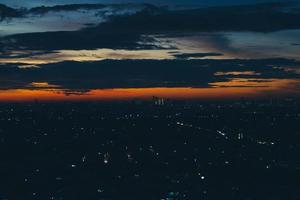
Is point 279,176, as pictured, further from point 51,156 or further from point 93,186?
point 51,156

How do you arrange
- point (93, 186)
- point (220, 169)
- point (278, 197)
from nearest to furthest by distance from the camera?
1. point (278, 197)
2. point (93, 186)
3. point (220, 169)

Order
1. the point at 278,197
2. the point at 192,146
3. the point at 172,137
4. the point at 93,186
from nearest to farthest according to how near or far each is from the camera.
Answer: the point at 278,197 → the point at 93,186 → the point at 192,146 → the point at 172,137

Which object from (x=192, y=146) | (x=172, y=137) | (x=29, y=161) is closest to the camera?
(x=29, y=161)

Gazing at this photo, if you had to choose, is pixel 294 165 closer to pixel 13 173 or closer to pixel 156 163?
pixel 156 163

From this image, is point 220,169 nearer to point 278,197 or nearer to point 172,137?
point 278,197

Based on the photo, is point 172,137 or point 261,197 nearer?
point 261,197

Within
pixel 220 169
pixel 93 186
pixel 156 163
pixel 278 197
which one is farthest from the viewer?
pixel 156 163

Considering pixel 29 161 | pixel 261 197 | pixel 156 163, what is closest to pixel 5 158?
pixel 29 161

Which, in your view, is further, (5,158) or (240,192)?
(5,158)

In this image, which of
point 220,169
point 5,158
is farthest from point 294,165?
point 5,158
